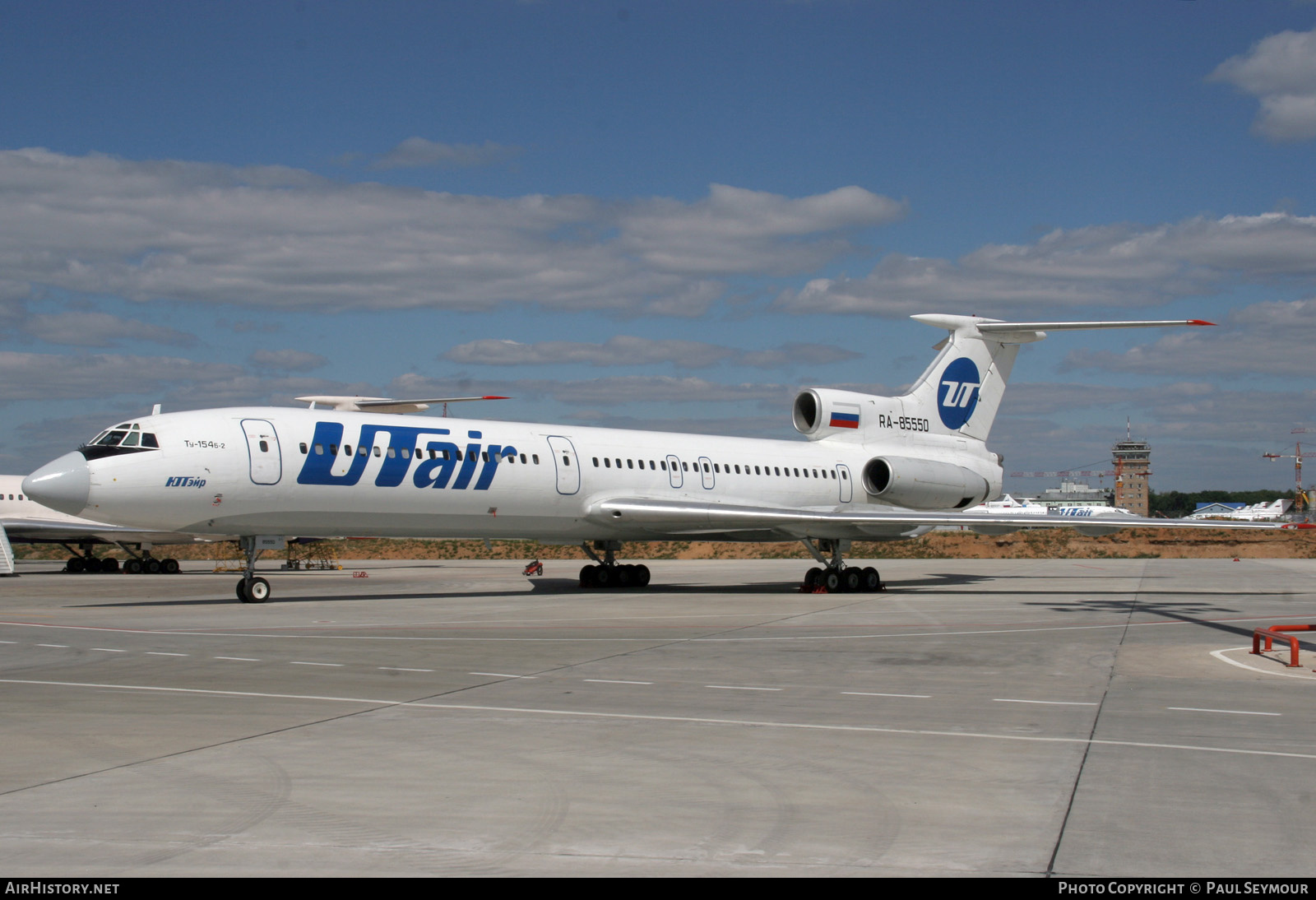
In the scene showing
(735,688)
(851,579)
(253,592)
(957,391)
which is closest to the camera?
(735,688)

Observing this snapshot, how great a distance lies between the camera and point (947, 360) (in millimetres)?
31484

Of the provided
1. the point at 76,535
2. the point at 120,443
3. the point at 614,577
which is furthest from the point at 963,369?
the point at 76,535

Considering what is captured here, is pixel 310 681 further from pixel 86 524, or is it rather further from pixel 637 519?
pixel 86 524

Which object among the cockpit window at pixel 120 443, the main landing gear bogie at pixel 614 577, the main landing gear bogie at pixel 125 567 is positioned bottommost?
the main landing gear bogie at pixel 125 567

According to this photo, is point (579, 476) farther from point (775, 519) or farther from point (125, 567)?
point (125, 567)

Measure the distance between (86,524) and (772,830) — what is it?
3822 centimetres

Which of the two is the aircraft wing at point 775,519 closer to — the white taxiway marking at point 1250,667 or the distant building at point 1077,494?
the white taxiway marking at point 1250,667

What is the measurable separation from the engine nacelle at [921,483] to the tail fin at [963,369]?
181 cm

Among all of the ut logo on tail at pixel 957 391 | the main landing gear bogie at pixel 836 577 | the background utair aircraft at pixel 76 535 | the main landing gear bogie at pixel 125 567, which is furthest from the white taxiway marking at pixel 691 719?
the main landing gear bogie at pixel 125 567

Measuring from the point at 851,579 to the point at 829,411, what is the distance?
5.54m

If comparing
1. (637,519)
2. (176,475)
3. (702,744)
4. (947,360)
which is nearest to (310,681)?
(702,744)

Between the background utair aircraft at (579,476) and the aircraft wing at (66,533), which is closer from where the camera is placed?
the background utair aircraft at (579,476)

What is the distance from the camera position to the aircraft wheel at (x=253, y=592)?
2217 cm

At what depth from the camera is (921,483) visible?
29.6 m
